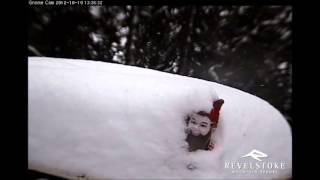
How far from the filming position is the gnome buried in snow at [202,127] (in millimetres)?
1817

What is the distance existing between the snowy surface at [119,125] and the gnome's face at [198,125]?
52mm

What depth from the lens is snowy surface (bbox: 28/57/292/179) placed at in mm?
1722

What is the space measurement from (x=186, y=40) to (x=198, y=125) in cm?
69

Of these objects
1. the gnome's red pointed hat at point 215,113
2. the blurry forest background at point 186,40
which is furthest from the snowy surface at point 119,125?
the blurry forest background at point 186,40

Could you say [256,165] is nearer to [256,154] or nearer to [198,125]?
[256,154]

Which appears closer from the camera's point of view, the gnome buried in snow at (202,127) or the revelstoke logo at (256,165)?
the gnome buried in snow at (202,127)

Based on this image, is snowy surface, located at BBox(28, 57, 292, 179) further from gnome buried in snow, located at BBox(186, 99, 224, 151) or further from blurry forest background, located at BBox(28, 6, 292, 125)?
blurry forest background, located at BBox(28, 6, 292, 125)

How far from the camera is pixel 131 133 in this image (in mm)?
1733

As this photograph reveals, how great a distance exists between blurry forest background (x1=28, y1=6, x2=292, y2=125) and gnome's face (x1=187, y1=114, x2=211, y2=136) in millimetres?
400

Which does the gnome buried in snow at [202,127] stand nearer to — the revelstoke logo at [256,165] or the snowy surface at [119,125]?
the snowy surface at [119,125]

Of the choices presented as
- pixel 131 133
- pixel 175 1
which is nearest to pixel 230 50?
pixel 175 1

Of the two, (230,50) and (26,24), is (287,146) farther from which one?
(26,24)

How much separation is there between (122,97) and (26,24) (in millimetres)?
936

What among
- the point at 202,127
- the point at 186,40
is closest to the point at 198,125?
the point at 202,127
